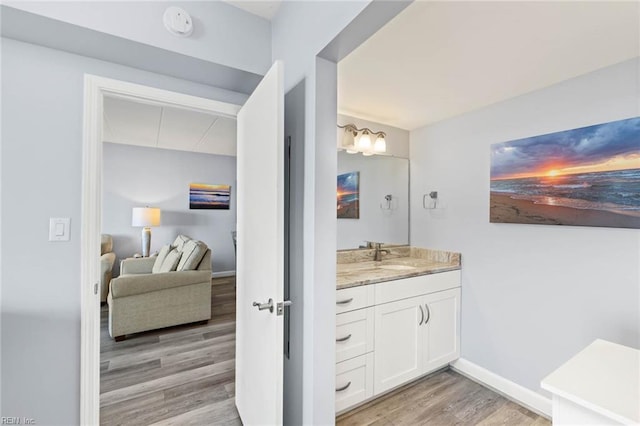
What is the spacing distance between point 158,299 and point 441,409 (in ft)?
9.27

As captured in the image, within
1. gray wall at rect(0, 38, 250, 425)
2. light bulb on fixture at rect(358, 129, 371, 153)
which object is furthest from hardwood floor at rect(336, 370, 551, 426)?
light bulb on fixture at rect(358, 129, 371, 153)

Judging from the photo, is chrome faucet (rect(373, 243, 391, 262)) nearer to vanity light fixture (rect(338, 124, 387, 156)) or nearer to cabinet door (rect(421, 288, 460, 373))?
cabinet door (rect(421, 288, 460, 373))

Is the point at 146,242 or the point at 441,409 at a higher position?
the point at 146,242

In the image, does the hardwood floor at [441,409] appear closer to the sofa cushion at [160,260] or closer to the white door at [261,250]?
the white door at [261,250]

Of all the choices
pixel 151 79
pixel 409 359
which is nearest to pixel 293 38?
pixel 151 79

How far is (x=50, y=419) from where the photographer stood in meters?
1.35

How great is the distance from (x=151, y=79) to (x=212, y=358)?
229 centimetres

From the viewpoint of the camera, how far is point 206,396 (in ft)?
6.60

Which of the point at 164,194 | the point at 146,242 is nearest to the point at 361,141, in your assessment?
the point at 146,242

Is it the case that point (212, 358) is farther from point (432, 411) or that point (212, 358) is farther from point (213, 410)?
point (432, 411)

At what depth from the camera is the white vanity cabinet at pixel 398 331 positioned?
1.76 metres

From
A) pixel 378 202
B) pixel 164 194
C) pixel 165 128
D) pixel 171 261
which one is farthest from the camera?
pixel 164 194

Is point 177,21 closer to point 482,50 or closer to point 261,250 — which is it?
point 261,250

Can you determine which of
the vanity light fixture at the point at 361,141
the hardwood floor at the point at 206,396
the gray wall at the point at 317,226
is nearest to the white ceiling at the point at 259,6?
the gray wall at the point at 317,226
